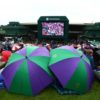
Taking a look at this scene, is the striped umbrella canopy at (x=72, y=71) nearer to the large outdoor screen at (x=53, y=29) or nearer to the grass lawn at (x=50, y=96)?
the grass lawn at (x=50, y=96)

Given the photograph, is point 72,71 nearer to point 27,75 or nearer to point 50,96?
point 50,96

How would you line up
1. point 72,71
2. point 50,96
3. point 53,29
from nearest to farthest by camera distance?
point 50,96, point 72,71, point 53,29

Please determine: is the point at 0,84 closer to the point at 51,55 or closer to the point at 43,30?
the point at 51,55

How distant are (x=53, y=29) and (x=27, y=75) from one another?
176 ft

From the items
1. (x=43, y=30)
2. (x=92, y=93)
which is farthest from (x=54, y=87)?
(x=43, y=30)

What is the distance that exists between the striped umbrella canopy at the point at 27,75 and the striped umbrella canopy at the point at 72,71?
311 millimetres

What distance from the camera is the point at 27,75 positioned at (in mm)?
8375

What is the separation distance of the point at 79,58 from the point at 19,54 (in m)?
1.95

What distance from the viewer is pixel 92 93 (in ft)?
28.1

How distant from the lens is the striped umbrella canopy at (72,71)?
8.38 metres

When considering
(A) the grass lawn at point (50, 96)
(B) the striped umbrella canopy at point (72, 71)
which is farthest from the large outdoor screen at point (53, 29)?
(A) the grass lawn at point (50, 96)

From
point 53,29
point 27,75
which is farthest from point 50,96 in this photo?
point 53,29

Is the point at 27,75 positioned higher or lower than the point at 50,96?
higher

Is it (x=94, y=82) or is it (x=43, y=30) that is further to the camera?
(x=43, y=30)
